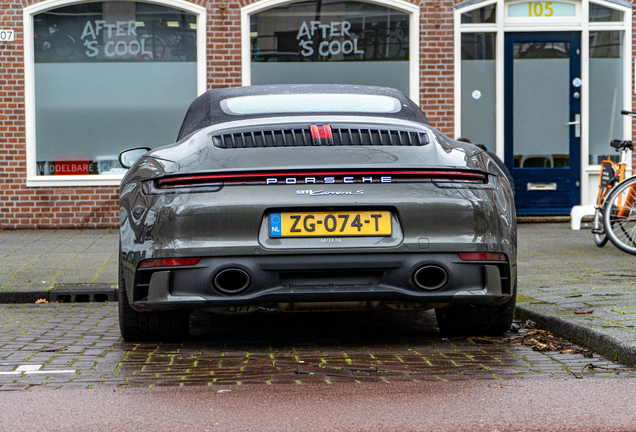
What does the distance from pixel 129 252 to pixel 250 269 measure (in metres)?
0.63

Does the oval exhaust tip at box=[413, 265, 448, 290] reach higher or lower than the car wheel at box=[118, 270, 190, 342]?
higher

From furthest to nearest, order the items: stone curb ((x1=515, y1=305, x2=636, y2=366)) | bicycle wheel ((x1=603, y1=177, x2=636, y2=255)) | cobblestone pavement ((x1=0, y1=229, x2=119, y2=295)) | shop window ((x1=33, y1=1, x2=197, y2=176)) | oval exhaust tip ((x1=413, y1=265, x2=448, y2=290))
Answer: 1. shop window ((x1=33, y1=1, x2=197, y2=176))
2. bicycle wheel ((x1=603, y1=177, x2=636, y2=255))
3. cobblestone pavement ((x1=0, y1=229, x2=119, y2=295))
4. oval exhaust tip ((x1=413, y1=265, x2=448, y2=290))
5. stone curb ((x1=515, y1=305, x2=636, y2=366))

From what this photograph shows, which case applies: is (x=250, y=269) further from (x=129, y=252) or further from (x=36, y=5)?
(x=36, y=5)

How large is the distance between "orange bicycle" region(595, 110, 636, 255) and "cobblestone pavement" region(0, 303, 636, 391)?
3287 mm

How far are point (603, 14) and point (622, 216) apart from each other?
534 centimetres

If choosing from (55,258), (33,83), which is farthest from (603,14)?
(55,258)

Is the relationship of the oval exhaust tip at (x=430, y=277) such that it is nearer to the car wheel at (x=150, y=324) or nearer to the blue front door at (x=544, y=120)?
the car wheel at (x=150, y=324)

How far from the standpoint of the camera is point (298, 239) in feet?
14.1

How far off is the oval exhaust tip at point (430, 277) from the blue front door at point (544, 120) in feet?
28.8

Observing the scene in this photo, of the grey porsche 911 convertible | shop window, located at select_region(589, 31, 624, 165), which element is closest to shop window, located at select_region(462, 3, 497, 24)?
shop window, located at select_region(589, 31, 624, 165)

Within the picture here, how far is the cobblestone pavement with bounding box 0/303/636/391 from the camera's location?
4.04 meters

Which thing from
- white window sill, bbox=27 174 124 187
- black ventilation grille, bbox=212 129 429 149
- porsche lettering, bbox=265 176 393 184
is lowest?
white window sill, bbox=27 174 124 187

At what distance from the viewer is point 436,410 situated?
Answer: 3373 millimetres

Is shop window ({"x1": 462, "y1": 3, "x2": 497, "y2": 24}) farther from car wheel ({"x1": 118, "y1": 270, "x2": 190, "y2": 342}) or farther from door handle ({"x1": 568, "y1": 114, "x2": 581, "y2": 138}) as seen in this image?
car wheel ({"x1": 118, "y1": 270, "x2": 190, "y2": 342})
